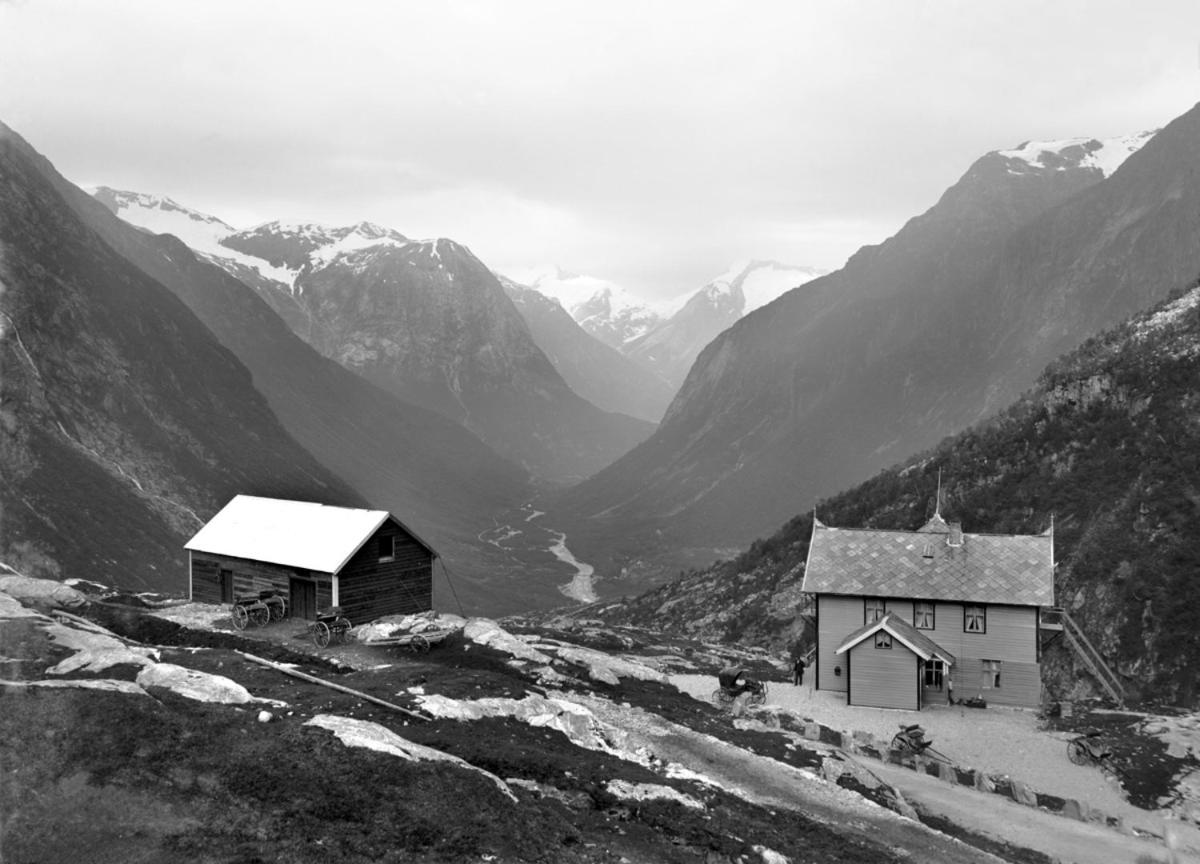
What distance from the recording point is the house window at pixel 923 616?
50.4m

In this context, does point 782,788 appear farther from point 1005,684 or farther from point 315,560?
point 315,560

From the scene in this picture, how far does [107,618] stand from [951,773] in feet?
126

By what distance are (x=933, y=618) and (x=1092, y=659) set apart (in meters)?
13.8

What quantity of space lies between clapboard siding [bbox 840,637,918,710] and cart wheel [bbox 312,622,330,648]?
27.0 m

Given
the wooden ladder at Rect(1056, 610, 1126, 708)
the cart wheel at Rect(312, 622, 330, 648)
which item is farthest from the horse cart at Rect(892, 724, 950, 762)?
the cart wheel at Rect(312, 622, 330, 648)

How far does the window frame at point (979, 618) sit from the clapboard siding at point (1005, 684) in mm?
1580

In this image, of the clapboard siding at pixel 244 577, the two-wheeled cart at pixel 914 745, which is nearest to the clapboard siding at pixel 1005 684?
the two-wheeled cart at pixel 914 745

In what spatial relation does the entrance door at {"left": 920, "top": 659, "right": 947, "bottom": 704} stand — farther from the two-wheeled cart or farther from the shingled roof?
the two-wheeled cart

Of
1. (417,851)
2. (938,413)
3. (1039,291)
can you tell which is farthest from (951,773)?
(1039,291)

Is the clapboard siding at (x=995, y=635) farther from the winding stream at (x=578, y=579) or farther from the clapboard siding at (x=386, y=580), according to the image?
the winding stream at (x=578, y=579)

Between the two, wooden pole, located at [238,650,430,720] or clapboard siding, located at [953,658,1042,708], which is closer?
wooden pole, located at [238,650,430,720]

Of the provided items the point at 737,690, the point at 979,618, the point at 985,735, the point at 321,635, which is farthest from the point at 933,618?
the point at 321,635

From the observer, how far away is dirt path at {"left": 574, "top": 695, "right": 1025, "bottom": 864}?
89.9 ft

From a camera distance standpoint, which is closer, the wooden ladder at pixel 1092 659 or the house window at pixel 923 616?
the house window at pixel 923 616
